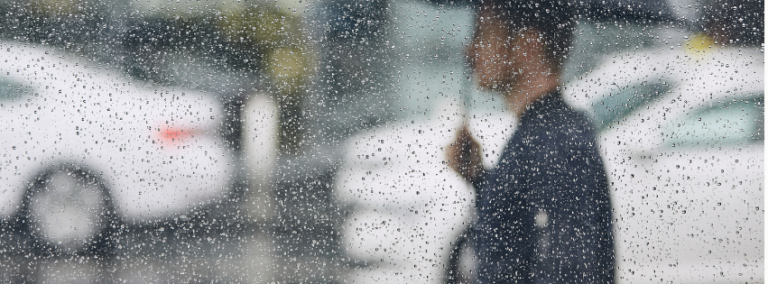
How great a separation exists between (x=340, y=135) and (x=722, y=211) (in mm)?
757

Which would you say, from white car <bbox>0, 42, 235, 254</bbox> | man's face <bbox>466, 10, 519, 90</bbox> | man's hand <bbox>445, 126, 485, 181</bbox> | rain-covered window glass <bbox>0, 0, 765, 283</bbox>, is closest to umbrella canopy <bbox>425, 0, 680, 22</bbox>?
rain-covered window glass <bbox>0, 0, 765, 283</bbox>

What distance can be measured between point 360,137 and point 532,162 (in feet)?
1.08

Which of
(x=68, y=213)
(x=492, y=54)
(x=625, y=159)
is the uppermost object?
(x=492, y=54)

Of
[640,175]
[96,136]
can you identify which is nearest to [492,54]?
[640,175]

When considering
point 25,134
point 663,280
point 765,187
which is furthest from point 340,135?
point 765,187

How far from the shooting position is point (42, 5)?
3.07 feet

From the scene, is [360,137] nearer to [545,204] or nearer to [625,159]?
[545,204]

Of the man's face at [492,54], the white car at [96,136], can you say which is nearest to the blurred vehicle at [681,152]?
the man's face at [492,54]

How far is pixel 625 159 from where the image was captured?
0.97m

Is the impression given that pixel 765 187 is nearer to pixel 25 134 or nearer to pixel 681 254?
pixel 681 254

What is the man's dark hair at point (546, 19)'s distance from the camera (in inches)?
37.6

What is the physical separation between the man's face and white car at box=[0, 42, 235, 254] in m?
0.49

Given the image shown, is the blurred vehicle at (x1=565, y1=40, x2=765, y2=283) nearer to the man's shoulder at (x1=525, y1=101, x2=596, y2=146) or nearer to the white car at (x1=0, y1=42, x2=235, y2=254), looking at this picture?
the man's shoulder at (x1=525, y1=101, x2=596, y2=146)

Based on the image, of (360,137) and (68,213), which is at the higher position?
(360,137)
